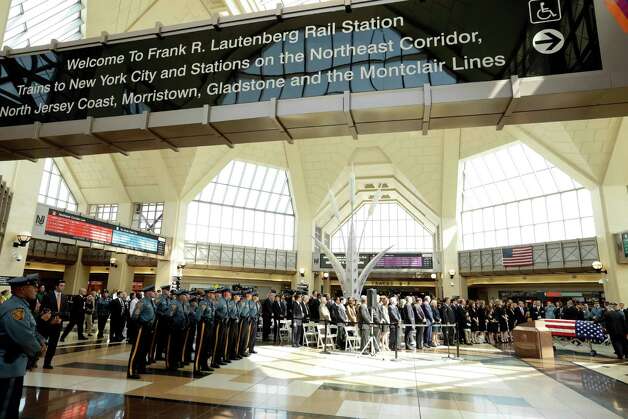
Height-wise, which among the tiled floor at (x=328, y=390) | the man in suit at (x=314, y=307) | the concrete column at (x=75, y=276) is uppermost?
the concrete column at (x=75, y=276)

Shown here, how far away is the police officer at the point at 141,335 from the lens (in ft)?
23.5

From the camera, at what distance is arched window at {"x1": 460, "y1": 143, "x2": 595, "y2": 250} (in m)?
23.7

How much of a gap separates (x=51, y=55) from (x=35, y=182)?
13.1 m

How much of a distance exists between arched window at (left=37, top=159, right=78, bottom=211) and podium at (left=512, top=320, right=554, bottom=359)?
2701cm

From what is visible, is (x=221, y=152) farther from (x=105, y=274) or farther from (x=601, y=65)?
(x=601, y=65)

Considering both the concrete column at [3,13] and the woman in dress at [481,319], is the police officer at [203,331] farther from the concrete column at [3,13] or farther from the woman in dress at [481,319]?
the woman in dress at [481,319]

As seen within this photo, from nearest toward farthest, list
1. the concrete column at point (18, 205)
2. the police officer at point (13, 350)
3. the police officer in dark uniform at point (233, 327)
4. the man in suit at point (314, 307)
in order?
the police officer at point (13, 350)
the police officer in dark uniform at point (233, 327)
the concrete column at point (18, 205)
the man in suit at point (314, 307)

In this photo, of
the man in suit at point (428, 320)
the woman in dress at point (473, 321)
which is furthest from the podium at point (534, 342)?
the woman in dress at point (473, 321)

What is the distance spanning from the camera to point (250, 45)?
4340 millimetres

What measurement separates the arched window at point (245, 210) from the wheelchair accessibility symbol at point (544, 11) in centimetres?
2572

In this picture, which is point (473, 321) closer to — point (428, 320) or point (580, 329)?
point (428, 320)

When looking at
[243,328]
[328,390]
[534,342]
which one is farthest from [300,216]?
[328,390]

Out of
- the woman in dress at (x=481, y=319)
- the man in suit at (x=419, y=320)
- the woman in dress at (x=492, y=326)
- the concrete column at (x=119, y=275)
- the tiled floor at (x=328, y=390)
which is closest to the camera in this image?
the tiled floor at (x=328, y=390)

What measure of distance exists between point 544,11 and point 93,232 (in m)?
20.7
